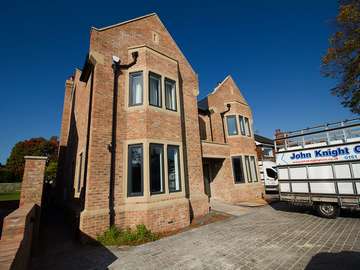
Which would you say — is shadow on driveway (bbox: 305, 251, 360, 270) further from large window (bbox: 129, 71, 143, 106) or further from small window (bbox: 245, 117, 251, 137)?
small window (bbox: 245, 117, 251, 137)

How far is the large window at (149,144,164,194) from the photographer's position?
8.18 meters

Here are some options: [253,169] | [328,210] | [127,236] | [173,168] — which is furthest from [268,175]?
[127,236]

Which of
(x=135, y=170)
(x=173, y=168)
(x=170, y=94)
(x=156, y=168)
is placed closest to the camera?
(x=135, y=170)

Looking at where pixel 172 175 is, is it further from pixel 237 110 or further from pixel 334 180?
pixel 237 110

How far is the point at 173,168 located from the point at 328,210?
7.49m

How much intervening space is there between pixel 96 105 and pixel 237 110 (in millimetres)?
11574

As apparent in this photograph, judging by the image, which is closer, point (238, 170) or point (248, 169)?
point (238, 170)

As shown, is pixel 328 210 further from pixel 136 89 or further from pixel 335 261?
pixel 136 89

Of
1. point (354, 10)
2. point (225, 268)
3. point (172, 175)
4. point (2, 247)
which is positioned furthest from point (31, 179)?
point (354, 10)

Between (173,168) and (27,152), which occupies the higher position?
(27,152)

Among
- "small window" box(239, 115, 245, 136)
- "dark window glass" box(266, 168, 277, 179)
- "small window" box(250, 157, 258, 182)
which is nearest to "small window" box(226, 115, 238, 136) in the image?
"small window" box(239, 115, 245, 136)

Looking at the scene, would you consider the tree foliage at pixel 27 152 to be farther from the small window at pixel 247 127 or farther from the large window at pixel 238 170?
the small window at pixel 247 127

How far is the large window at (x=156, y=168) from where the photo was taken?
8.18 m

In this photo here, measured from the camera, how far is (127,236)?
6.91m
